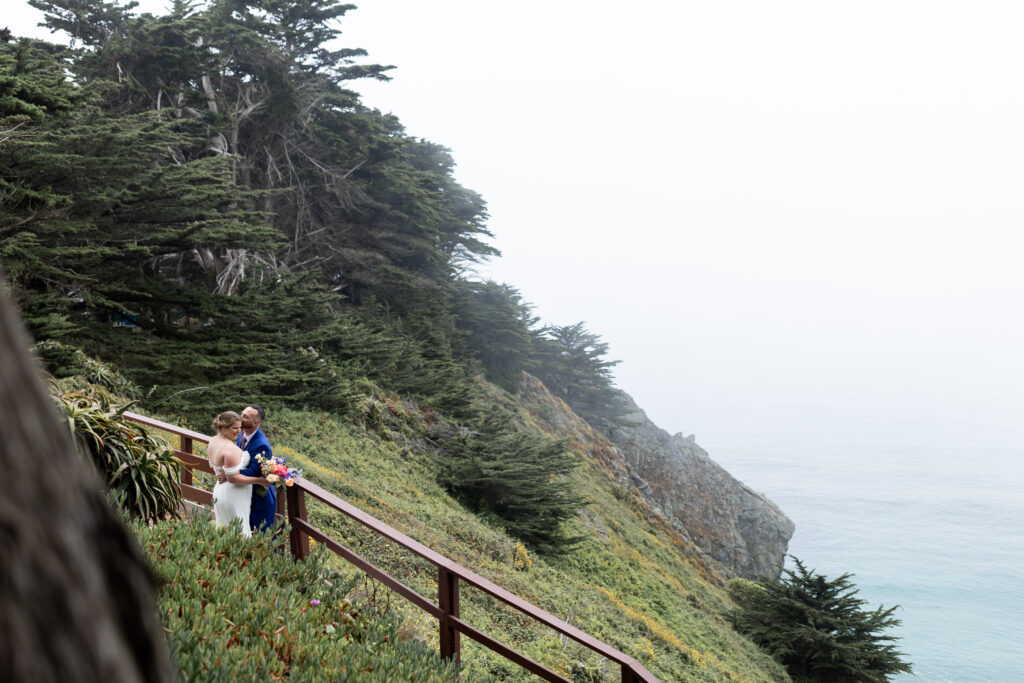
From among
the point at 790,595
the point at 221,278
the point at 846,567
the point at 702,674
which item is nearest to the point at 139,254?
the point at 221,278

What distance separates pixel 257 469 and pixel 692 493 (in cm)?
3311

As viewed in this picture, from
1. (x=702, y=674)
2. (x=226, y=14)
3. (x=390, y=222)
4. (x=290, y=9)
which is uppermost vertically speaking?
(x=290, y=9)

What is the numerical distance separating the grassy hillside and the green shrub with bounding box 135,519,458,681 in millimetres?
703

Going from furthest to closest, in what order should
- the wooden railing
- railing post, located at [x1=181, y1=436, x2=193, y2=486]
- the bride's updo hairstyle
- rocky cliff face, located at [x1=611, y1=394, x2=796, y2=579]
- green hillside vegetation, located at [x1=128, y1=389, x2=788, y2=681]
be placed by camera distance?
rocky cliff face, located at [x1=611, y1=394, x2=796, y2=579] → green hillside vegetation, located at [x1=128, y1=389, x2=788, y2=681] → railing post, located at [x1=181, y1=436, x2=193, y2=486] → the bride's updo hairstyle → the wooden railing

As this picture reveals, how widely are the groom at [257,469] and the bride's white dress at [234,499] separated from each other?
67mm

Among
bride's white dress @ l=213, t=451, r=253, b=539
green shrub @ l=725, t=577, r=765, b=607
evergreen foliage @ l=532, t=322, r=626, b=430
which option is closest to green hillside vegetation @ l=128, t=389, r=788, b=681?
bride's white dress @ l=213, t=451, r=253, b=539

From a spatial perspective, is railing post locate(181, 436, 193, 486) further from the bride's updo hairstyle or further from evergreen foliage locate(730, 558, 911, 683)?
evergreen foliage locate(730, 558, 911, 683)

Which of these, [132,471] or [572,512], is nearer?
[132,471]

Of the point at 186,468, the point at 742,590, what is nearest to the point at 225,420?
the point at 186,468

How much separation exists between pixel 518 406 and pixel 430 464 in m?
13.8

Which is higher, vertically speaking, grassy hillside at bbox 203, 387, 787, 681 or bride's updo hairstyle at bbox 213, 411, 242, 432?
bride's updo hairstyle at bbox 213, 411, 242, 432

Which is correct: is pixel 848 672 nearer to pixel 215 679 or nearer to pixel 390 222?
pixel 215 679

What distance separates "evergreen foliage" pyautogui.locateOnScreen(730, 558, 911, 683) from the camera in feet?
54.5

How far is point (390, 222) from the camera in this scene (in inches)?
1043
